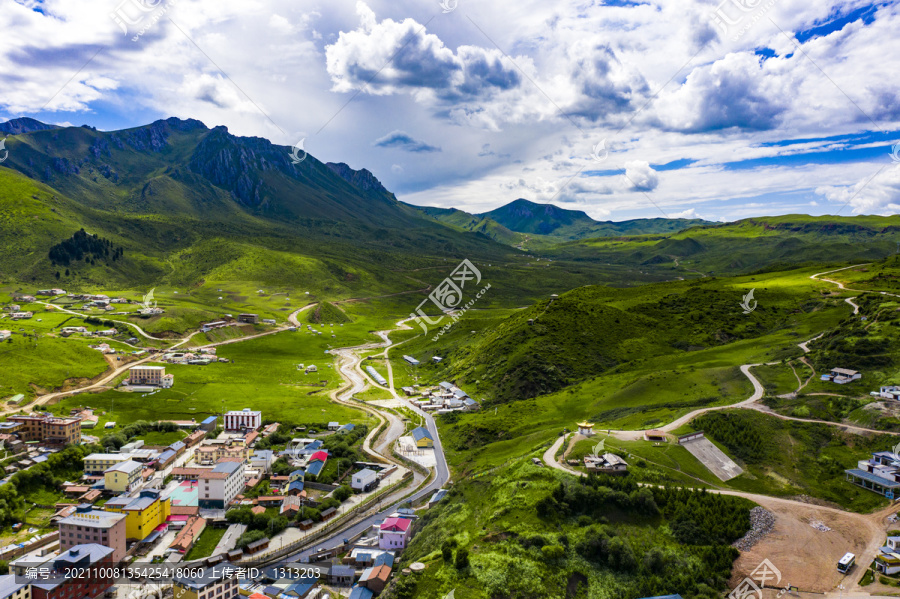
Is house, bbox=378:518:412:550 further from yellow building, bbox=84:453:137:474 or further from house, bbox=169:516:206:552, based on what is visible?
yellow building, bbox=84:453:137:474

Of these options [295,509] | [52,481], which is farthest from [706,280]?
[52,481]

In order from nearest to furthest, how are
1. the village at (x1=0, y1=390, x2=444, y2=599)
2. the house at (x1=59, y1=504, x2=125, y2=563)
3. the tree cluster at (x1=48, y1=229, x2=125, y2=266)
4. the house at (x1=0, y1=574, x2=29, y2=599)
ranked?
the house at (x1=0, y1=574, x2=29, y2=599) → the village at (x1=0, y1=390, x2=444, y2=599) → the house at (x1=59, y1=504, x2=125, y2=563) → the tree cluster at (x1=48, y1=229, x2=125, y2=266)

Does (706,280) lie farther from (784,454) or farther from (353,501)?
(353,501)

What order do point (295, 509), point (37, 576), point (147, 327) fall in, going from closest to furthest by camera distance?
point (37, 576) < point (295, 509) < point (147, 327)

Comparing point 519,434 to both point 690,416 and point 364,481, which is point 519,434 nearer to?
point 364,481

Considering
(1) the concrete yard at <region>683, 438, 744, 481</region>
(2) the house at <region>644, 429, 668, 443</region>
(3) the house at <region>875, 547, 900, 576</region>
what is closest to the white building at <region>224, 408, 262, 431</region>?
(2) the house at <region>644, 429, 668, 443</region>

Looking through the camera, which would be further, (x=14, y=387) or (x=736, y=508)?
(x=14, y=387)

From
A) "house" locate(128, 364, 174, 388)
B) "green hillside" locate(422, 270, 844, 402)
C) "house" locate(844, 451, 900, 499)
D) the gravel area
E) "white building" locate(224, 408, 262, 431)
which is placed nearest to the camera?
the gravel area
